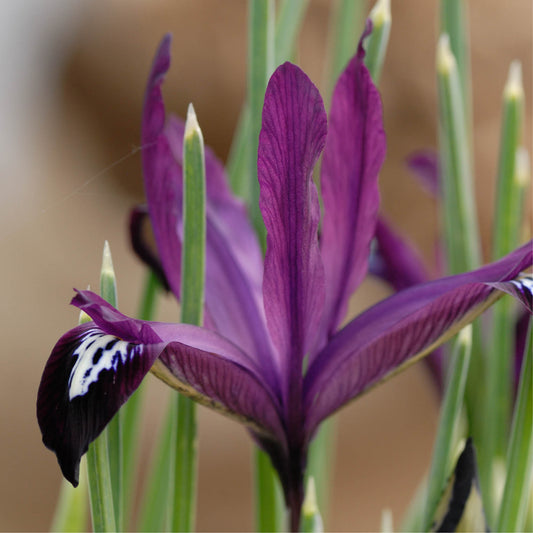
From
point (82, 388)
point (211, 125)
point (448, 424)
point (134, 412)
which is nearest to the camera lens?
point (82, 388)

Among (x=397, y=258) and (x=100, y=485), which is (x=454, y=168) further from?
(x=100, y=485)

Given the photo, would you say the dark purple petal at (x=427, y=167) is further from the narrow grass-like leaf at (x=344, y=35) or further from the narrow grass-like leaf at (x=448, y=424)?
the narrow grass-like leaf at (x=448, y=424)

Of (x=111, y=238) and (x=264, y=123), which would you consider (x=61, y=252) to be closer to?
(x=111, y=238)

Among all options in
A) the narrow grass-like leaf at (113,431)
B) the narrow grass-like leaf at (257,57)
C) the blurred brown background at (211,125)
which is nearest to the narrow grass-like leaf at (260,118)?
the narrow grass-like leaf at (257,57)

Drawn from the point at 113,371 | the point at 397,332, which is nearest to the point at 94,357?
the point at 113,371

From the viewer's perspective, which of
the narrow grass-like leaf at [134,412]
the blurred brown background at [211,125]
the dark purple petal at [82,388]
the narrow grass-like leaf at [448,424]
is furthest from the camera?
the blurred brown background at [211,125]

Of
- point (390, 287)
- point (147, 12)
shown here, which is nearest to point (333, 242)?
point (390, 287)
